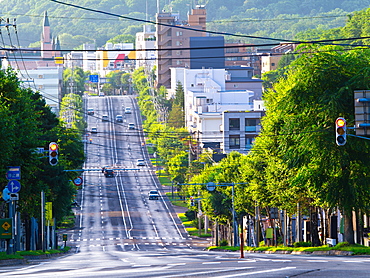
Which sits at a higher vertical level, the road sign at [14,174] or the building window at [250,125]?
the building window at [250,125]

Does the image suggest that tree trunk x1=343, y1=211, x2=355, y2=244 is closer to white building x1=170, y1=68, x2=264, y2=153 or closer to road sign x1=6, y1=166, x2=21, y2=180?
road sign x1=6, y1=166, x2=21, y2=180

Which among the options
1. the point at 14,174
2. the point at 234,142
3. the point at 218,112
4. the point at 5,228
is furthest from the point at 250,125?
the point at 5,228

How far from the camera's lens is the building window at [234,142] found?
13438 cm

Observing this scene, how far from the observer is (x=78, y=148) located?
75438 mm

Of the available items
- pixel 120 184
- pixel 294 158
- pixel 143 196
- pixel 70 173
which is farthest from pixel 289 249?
pixel 120 184

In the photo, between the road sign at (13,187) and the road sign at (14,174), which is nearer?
the road sign at (13,187)

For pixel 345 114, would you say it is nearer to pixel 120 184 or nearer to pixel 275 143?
pixel 275 143

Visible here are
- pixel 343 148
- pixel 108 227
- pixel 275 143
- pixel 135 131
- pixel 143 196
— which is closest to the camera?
pixel 343 148

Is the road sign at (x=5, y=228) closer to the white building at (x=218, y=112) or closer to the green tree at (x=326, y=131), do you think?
the green tree at (x=326, y=131)

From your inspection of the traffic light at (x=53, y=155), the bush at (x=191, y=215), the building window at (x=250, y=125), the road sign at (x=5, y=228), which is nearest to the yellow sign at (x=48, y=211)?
the traffic light at (x=53, y=155)

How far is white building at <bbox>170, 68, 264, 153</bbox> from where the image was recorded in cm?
13500

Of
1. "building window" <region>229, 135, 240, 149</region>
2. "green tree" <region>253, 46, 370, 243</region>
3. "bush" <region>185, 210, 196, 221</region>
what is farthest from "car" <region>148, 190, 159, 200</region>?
"green tree" <region>253, 46, 370, 243</region>

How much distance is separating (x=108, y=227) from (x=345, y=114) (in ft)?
256

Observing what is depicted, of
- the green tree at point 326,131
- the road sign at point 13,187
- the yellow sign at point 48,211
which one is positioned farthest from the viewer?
A: the yellow sign at point 48,211
